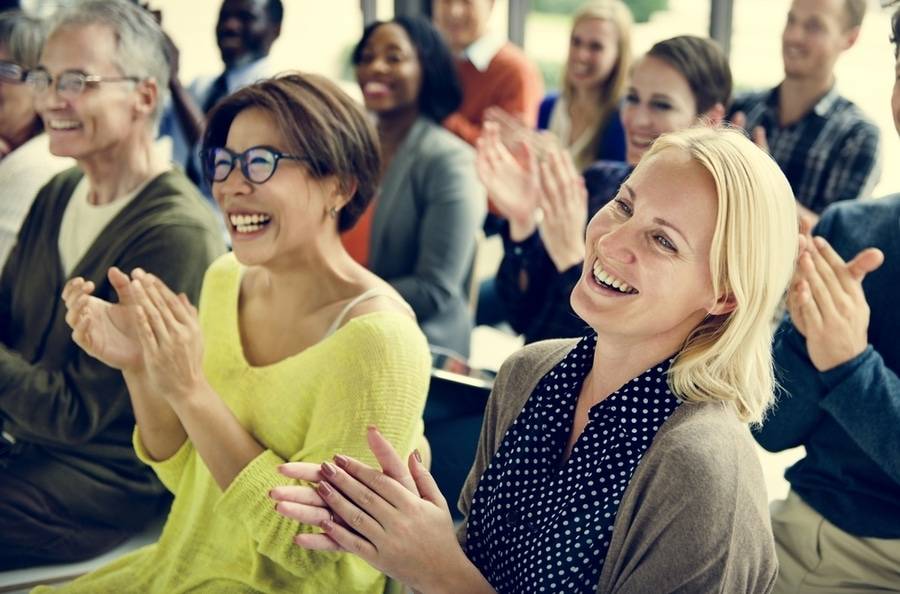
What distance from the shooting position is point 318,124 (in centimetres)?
173

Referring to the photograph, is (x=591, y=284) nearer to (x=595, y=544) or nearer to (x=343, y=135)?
(x=595, y=544)

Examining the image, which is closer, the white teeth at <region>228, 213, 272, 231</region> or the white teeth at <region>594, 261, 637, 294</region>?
the white teeth at <region>594, 261, 637, 294</region>

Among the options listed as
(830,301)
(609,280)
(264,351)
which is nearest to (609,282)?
(609,280)

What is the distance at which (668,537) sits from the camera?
1153mm

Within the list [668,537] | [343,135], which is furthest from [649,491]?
[343,135]

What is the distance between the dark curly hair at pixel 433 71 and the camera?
11.3 ft

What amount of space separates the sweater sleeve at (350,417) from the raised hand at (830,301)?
0.54 meters

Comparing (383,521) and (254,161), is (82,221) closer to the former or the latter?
(254,161)

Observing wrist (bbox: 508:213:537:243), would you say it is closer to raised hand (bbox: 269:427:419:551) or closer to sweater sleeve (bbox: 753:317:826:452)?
sweater sleeve (bbox: 753:317:826:452)

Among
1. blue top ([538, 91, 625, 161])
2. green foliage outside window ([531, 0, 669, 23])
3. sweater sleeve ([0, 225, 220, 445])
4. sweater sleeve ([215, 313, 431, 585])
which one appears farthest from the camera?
green foliage outside window ([531, 0, 669, 23])

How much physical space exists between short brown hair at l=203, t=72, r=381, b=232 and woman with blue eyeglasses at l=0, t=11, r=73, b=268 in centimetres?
118

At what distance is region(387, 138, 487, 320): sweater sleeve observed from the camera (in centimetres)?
313

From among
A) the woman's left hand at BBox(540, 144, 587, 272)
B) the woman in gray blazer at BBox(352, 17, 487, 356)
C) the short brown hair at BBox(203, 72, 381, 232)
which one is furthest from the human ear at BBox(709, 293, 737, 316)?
the woman in gray blazer at BBox(352, 17, 487, 356)

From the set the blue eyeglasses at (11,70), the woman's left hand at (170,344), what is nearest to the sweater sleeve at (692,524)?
the woman's left hand at (170,344)
